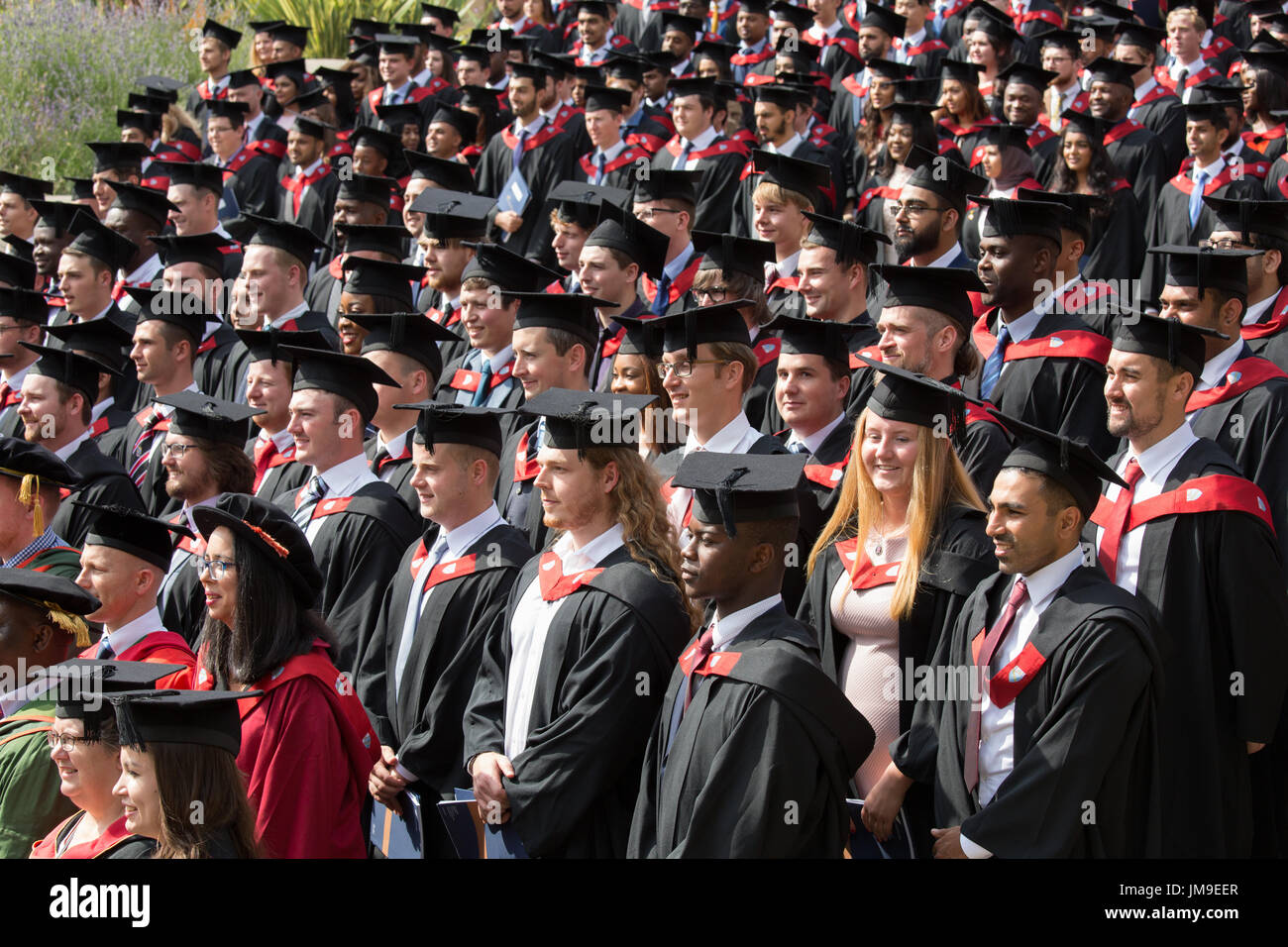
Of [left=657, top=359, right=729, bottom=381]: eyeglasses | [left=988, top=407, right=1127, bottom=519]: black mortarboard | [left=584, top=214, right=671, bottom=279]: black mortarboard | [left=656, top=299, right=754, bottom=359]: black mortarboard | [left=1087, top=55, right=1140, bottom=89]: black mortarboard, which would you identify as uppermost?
[left=1087, top=55, right=1140, bottom=89]: black mortarboard

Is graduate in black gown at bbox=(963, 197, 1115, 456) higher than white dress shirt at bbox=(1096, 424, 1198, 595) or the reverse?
higher

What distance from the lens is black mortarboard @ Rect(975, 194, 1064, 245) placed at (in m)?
6.79

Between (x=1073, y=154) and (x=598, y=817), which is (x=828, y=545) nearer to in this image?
(x=598, y=817)

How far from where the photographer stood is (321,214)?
12602 mm

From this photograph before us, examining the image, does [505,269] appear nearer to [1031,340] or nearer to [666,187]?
[666,187]

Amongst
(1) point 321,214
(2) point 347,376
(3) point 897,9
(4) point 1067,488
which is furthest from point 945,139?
(4) point 1067,488

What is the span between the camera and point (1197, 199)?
981 cm

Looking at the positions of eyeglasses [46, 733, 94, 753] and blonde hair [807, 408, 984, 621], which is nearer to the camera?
eyeglasses [46, 733, 94, 753]

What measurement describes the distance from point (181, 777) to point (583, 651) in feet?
4.18

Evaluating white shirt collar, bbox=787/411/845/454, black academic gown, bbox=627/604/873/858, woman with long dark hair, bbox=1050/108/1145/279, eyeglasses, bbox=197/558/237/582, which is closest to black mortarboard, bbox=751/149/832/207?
woman with long dark hair, bbox=1050/108/1145/279

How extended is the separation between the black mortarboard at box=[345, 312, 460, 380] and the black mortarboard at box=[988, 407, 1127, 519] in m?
3.41

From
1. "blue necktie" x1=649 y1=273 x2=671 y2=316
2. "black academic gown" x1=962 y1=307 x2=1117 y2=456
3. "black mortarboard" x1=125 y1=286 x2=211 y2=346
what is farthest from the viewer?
"blue necktie" x1=649 y1=273 x2=671 y2=316

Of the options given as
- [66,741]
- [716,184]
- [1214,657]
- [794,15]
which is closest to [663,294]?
[716,184]

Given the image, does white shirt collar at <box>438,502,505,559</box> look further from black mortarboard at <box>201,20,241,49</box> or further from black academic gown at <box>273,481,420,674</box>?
black mortarboard at <box>201,20,241,49</box>
